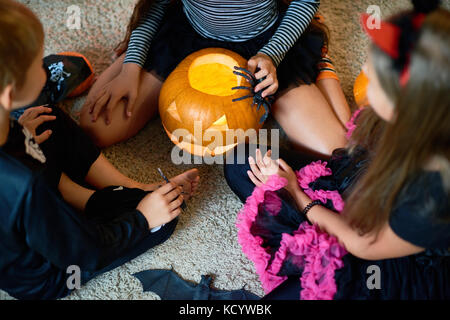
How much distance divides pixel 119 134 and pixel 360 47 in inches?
34.7

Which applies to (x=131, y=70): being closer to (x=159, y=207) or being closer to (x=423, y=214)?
(x=159, y=207)

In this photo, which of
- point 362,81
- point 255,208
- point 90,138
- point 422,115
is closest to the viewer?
point 422,115

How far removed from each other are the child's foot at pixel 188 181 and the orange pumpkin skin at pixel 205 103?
2.8 inches

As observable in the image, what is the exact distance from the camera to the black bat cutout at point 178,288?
919mm

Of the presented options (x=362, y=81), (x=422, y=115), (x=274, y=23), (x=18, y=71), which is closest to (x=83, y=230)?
(x=18, y=71)

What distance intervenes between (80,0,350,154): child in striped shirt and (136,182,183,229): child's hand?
0.29 meters

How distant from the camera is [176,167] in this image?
112 centimetres

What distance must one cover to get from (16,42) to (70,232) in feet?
1.10

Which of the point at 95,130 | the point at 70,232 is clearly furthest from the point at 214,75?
the point at 70,232

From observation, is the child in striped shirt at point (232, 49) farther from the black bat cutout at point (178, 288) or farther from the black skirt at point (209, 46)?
the black bat cutout at point (178, 288)

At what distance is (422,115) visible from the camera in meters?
0.51

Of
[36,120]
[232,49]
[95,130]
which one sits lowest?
[95,130]

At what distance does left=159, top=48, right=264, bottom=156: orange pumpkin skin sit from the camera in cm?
90
